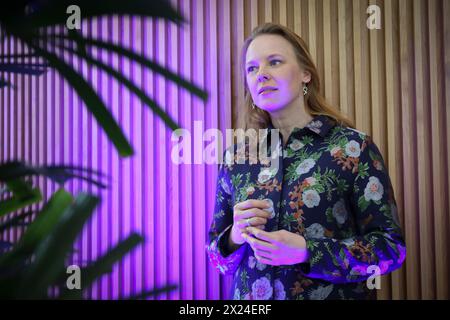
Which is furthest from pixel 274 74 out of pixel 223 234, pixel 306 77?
pixel 223 234

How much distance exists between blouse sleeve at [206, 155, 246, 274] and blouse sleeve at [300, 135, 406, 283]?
269mm

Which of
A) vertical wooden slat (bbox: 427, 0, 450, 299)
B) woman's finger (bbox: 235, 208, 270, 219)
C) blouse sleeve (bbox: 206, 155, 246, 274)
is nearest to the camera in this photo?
woman's finger (bbox: 235, 208, 270, 219)

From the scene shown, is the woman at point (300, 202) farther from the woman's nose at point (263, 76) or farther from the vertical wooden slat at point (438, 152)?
the vertical wooden slat at point (438, 152)

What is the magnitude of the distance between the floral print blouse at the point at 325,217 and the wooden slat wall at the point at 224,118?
402mm

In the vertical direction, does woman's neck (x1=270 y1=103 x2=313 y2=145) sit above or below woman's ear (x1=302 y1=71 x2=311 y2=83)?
below

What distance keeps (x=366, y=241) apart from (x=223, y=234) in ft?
1.51

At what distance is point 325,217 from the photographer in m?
1.36

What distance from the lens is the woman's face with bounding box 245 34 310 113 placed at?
1.50m

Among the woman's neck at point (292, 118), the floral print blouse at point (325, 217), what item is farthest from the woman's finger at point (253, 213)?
the woman's neck at point (292, 118)

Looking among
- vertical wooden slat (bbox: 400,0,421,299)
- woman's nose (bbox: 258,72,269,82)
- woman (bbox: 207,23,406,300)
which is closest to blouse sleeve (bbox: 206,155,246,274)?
woman (bbox: 207,23,406,300)

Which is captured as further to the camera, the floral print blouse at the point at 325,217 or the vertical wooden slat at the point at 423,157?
the vertical wooden slat at the point at 423,157

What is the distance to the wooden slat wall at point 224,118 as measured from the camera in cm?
177

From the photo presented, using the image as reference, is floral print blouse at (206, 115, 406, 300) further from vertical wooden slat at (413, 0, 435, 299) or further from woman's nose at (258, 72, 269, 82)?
vertical wooden slat at (413, 0, 435, 299)

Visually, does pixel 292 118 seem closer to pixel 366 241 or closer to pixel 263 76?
pixel 263 76
